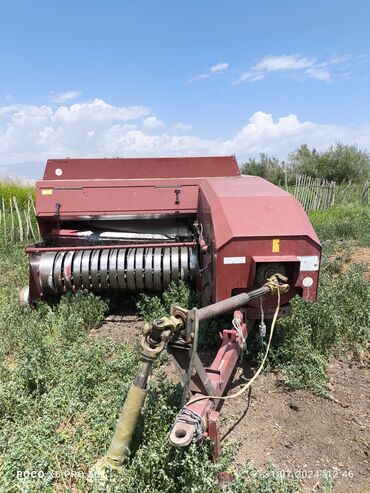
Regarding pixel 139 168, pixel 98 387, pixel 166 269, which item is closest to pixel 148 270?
pixel 166 269

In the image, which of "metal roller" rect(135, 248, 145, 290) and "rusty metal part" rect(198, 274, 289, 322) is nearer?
"rusty metal part" rect(198, 274, 289, 322)

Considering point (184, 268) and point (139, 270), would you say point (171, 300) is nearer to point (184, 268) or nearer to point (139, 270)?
point (184, 268)

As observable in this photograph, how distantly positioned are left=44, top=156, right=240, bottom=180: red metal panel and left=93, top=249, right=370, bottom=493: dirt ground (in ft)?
8.79

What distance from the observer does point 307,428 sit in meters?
2.89

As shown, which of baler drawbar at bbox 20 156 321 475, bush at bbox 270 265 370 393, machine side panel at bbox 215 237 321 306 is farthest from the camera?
bush at bbox 270 265 370 393

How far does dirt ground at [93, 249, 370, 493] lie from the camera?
2.52 meters

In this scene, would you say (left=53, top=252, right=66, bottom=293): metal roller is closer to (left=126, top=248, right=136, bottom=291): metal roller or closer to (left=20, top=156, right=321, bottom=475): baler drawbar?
(left=20, top=156, right=321, bottom=475): baler drawbar

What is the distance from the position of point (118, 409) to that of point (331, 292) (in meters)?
3.03

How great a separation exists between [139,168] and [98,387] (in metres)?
3.15

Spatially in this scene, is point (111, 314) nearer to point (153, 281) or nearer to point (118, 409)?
point (153, 281)

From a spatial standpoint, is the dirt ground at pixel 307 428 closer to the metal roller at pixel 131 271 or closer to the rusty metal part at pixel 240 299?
the rusty metal part at pixel 240 299

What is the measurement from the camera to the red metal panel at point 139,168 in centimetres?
546

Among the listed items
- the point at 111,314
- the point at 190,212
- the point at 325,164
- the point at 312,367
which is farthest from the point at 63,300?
the point at 325,164

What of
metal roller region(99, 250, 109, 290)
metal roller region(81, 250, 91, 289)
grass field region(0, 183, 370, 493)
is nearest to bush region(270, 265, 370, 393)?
grass field region(0, 183, 370, 493)
